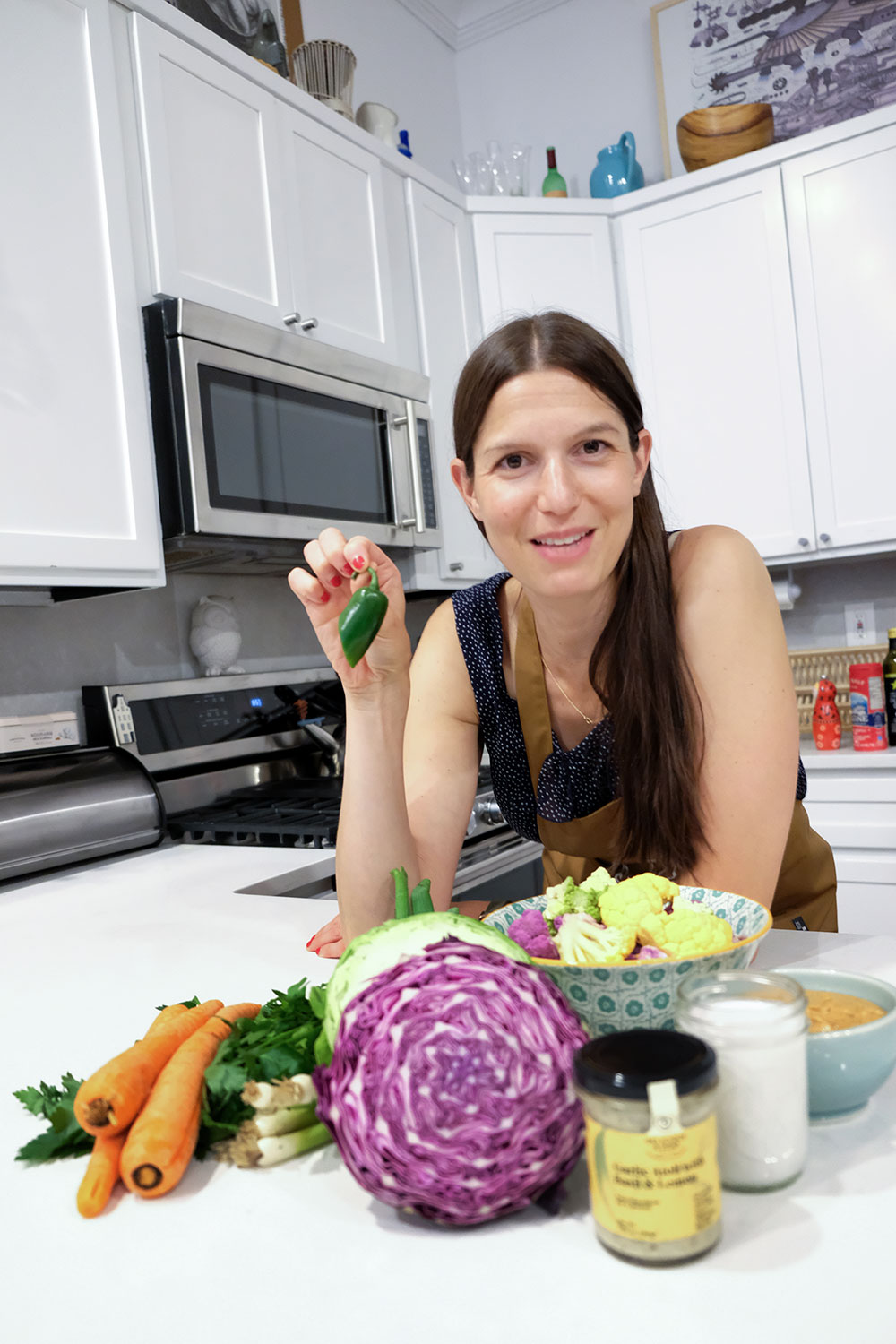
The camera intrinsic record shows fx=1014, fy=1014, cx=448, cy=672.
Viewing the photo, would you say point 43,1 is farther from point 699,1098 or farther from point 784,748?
point 699,1098

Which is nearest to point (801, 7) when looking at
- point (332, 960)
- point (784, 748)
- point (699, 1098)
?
point (784, 748)

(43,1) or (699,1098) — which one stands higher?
(43,1)

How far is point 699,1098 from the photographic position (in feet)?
1.55

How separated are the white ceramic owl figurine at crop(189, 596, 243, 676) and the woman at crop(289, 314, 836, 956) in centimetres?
115

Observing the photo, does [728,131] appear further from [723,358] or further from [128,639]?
[128,639]

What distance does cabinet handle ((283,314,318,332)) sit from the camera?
7.45 feet

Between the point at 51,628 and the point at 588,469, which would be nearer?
the point at 588,469

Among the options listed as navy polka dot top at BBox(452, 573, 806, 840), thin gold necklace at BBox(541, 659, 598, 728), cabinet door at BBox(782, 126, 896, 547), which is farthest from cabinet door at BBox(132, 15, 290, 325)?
cabinet door at BBox(782, 126, 896, 547)

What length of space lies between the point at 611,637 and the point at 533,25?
3.32 metres

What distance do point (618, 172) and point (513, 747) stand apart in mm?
2483

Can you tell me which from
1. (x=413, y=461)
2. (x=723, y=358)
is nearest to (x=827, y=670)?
(x=723, y=358)

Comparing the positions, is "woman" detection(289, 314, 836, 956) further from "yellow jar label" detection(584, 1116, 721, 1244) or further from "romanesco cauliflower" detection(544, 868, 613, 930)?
"yellow jar label" detection(584, 1116, 721, 1244)

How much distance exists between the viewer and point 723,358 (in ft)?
9.71

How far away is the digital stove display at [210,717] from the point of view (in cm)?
217
